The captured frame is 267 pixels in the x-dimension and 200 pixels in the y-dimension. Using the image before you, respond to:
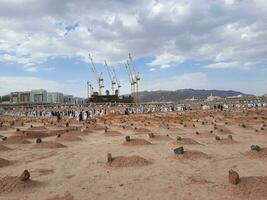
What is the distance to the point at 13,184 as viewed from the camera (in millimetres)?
11469

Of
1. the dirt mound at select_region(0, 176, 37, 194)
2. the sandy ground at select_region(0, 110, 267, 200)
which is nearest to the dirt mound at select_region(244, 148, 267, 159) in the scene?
the sandy ground at select_region(0, 110, 267, 200)

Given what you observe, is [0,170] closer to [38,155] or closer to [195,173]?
[38,155]

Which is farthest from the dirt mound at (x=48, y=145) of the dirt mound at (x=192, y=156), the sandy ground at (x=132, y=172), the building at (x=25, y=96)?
the building at (x=25, y=96)

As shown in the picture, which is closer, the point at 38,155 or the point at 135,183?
the point at 135,183

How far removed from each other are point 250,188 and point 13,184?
23.1ft

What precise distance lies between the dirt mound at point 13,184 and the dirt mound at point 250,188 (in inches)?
237

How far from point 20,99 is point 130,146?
563ft

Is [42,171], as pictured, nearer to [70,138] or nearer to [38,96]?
[70,138]

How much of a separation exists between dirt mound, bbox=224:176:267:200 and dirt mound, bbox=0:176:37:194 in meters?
6.02

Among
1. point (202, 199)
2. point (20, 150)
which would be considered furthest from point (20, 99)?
point (202, 199)

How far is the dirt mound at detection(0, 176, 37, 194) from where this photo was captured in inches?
439

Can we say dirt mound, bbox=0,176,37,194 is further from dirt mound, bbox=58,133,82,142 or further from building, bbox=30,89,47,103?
building, bbox=30,89,47,103

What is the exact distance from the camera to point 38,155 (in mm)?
18312

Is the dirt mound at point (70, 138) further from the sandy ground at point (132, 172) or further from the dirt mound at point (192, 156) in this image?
the dirt mound at point (192, 156)
